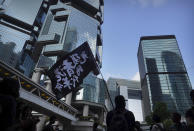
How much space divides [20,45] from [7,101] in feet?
299

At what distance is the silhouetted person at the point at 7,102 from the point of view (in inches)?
63.8

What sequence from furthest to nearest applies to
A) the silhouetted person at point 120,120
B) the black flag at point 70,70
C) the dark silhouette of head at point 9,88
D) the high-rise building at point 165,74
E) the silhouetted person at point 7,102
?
the high-rise building at point 165,74 → the black flag at point 70,70 → the silhouetted person at point 120,120 → the dark silhouette of head at point 9,88 → the silhouetted person at point 7,102

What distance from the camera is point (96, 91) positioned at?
161 feet

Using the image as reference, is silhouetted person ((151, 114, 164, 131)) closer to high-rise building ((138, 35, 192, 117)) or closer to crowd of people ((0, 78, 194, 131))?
crowd of people ((0, 78, 194, 131))

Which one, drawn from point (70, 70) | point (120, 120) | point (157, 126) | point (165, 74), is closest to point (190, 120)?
point (157, 126)

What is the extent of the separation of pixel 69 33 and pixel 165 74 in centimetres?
5919

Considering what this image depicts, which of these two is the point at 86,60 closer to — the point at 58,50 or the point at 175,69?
the point at 58,50

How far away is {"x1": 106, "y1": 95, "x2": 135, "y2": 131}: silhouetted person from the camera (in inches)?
94.7

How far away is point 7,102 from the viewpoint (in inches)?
67.4

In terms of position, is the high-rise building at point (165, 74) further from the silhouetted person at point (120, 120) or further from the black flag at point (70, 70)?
the silhouetted person at point (120, 120)

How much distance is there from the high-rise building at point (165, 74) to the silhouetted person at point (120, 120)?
7453 cm

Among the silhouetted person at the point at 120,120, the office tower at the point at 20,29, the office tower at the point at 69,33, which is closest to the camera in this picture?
the silhouetted person at the point at 120,120

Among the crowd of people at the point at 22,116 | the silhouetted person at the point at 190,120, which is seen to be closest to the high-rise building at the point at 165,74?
the silhouetted person at the point at 190,120

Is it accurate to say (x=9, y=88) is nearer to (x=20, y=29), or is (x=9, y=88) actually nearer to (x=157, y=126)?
(x=157, y=126)
